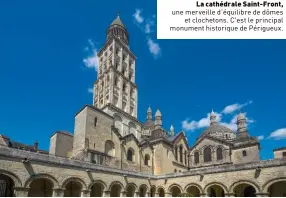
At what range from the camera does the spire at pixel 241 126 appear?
110ft

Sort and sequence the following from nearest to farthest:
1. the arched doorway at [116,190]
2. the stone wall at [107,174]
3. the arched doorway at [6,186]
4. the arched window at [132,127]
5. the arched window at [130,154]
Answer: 1. the stone wall at [107,174]
2. the arched doorway at [6,186]
3. the arched doorway at [116,190]
4. the arched window at [130,154]
5. the arched window at [132,127]

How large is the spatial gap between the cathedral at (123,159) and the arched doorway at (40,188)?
2.8 inches

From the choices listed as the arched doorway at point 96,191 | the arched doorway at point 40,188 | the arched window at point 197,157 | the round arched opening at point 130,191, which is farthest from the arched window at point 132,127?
the arched doorway at point 40,188

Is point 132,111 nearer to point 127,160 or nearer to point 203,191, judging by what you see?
point 127,160

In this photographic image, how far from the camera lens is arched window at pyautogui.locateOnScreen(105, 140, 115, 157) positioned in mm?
25906

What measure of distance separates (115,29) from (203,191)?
3577cm

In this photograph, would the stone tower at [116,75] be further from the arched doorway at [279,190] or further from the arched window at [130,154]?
the arched doorway at [279,190]

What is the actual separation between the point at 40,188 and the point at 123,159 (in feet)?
37.2

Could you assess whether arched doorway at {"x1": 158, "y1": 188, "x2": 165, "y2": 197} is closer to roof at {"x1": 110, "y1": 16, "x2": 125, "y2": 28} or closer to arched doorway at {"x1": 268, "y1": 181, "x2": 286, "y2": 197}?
arched doorway at {"x1": 268, "y1": 181, "x2": 286, "y2": 197}

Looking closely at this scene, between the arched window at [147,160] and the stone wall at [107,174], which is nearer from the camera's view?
the stone wall at [107,174]

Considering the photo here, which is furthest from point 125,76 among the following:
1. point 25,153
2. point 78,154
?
point 25,153

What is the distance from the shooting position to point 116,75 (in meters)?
38.1

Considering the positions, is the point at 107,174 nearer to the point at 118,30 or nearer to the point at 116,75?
the point at 116,75

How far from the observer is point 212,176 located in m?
19.7
